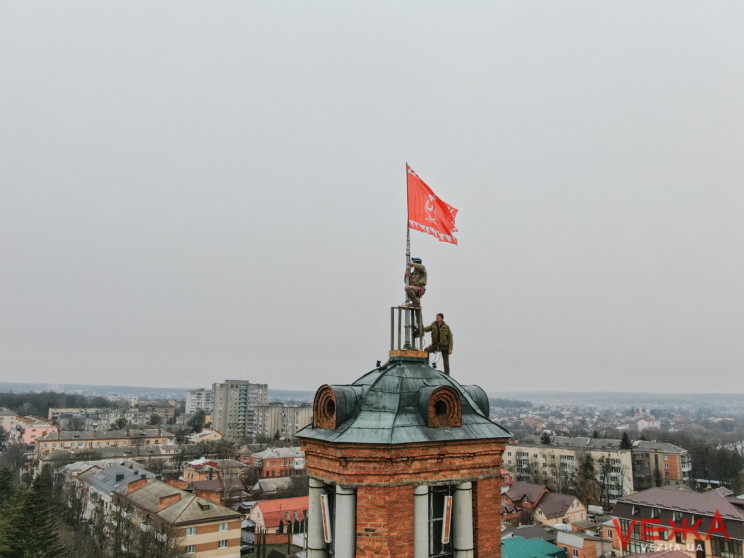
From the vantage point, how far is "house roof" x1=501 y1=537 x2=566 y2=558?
136 ft

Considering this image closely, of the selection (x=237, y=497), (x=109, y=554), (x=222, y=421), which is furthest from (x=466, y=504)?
(x=222, y=421)

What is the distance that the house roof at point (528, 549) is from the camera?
4159 cm

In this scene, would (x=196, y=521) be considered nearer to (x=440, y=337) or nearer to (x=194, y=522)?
(x=194, y=522)

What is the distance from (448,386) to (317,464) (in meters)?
2.52

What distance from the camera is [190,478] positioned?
82562mm

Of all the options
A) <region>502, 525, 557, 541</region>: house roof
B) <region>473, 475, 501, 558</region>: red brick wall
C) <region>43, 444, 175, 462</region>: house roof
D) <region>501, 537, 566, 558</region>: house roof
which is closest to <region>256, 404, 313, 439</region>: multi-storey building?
<region>43, 444, 175, 462</region>: house roof

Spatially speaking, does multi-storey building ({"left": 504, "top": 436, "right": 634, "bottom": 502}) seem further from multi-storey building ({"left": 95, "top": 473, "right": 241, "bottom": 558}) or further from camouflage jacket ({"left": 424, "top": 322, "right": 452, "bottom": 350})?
camouflage jacket ({"left": 424, "top": 322, "right": 452, "bottom": 350})

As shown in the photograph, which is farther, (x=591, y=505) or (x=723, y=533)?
(x=591, y=505)

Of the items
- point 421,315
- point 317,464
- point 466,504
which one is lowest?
point 466,504

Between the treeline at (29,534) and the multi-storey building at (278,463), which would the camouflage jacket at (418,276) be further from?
the multi-storey building at (278,463)

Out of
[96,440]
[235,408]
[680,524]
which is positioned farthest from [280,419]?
[680,524]

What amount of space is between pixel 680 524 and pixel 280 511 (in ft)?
128

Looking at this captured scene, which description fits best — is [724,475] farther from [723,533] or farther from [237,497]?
[237,497]

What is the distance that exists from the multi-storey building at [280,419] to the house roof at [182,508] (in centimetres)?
10801
